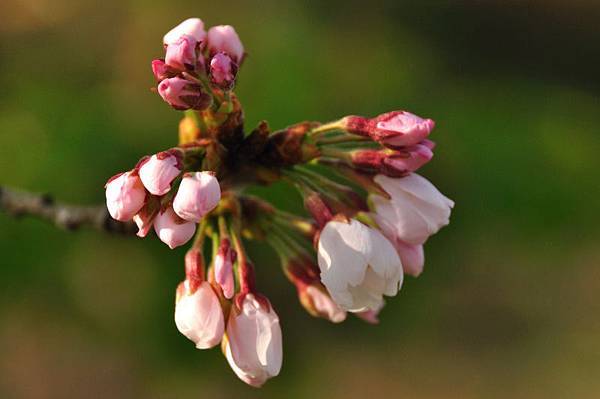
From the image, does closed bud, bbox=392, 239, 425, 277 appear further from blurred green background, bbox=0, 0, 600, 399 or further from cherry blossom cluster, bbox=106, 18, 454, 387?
blurred green background, bbox=0, 0, 600, 399

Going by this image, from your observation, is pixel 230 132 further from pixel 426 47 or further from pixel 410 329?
pixel 426 47

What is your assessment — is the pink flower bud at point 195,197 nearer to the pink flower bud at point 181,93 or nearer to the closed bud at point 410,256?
the pink flower bud at point 181,93

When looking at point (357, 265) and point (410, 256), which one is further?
point (410, 256)

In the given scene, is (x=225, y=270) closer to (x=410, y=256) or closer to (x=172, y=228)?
(x=172, y=228)

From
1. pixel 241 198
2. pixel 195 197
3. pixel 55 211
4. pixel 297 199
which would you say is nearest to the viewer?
pixel 195 197

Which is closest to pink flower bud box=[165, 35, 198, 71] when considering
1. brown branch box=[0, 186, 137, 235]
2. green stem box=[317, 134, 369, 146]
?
green stem box=[317, 134, 369, 146]

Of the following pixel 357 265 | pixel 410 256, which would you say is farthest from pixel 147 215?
pixel 410 256

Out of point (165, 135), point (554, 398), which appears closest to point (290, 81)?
point (165, 135)

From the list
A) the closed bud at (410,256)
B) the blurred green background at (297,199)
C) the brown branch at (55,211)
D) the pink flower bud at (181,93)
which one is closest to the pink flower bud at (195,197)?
the pink flower bud at (181,93)
